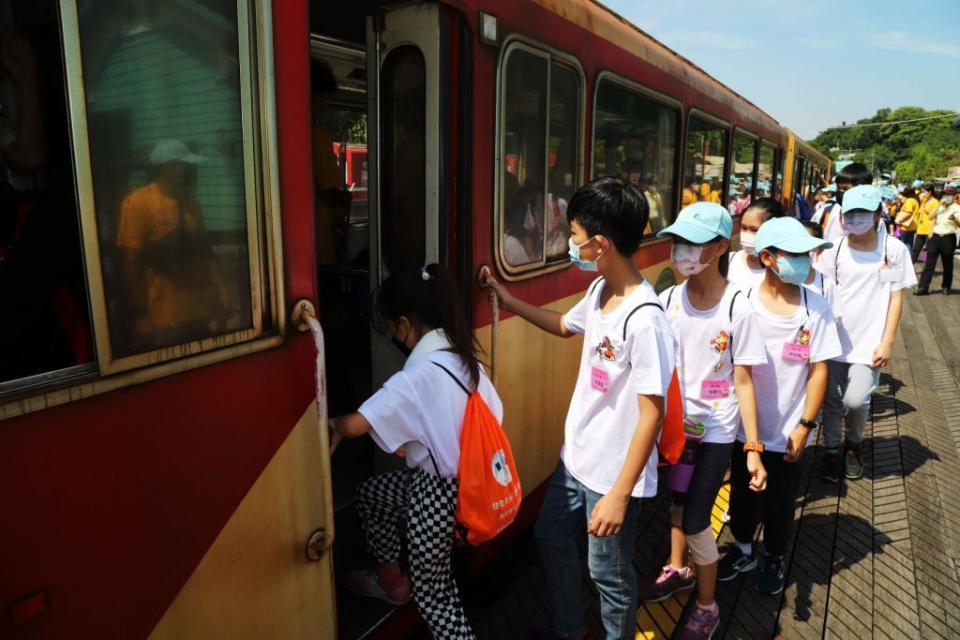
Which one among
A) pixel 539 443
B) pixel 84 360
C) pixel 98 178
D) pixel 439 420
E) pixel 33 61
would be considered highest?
pixel 33 61

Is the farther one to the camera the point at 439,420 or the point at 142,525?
the point at 439,420

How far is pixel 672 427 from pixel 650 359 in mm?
330

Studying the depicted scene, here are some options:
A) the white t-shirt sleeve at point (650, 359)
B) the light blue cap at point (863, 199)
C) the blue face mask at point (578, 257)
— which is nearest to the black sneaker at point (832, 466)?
the light blue cap at point (863, 199)

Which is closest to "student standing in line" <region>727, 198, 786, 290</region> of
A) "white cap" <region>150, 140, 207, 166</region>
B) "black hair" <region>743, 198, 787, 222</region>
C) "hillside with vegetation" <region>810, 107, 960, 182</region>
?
"black hair" <region>743, 198, 787, 222</region>


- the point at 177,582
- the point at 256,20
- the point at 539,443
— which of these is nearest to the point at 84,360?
the point at 177,582

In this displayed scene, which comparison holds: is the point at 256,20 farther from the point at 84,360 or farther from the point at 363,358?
the point at 363,358

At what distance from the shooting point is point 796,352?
8.95ft

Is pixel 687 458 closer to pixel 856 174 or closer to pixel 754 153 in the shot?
pixel 856 174

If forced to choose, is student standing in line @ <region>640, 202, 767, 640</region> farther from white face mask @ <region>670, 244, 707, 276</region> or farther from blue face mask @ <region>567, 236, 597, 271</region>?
blue face mask @ <region>567, 236, 597, 271</region>

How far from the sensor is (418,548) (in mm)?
2121

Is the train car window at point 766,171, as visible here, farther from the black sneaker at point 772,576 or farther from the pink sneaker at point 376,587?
the pink sneaker at point 376,587

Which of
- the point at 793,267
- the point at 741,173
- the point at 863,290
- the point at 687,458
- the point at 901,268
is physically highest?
the point at 741,173

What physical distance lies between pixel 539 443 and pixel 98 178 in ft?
8.03

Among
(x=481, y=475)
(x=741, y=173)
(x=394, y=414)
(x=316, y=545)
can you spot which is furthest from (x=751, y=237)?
(x=741, y=173)
